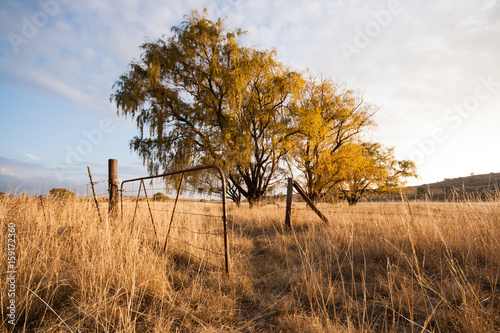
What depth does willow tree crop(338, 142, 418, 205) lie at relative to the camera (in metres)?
14.3

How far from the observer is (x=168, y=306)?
2.50m

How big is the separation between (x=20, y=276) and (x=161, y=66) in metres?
12.3

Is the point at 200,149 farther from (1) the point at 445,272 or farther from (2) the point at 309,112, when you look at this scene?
(1) the point at 445,272

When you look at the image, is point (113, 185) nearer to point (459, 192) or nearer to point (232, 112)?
point (232, 112)

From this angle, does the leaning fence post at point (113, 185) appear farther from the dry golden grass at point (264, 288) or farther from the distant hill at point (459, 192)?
the distant hill at point (459, 192)

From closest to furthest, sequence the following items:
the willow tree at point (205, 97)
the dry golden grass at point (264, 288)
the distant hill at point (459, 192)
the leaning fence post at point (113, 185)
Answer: the dry golden grass at point (264, 288), the distant hill at point (459, 192), the leaning fence post at point (113, 185), the willow tree at point (205, 97)

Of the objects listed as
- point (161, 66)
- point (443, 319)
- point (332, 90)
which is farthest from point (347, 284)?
point (332, 90)

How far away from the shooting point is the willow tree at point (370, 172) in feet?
46.8

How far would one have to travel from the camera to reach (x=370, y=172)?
15305 mm

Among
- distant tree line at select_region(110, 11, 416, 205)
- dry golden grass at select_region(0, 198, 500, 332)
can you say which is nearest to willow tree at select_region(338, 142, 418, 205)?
distant tree line at select_region(110, 11, 416, 205)

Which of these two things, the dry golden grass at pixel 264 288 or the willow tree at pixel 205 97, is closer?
the dry golden grass at pixel 264 288

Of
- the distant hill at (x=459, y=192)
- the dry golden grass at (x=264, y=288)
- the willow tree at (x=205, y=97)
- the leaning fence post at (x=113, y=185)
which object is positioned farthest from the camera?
the willow tree at (x=205, y=97)

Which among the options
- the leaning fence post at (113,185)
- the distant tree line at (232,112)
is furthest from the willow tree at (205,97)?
the leaning fence post at (113,185)

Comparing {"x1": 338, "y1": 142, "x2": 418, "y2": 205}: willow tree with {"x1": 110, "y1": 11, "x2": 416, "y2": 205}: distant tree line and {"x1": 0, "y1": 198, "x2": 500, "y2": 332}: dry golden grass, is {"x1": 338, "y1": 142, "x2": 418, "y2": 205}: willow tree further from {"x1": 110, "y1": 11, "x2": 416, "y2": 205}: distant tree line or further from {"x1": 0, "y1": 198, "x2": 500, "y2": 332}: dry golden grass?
{"x1": 0, "y1": 198, "x2": 500, "y2": 332}: dry golden grass
